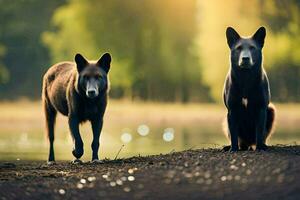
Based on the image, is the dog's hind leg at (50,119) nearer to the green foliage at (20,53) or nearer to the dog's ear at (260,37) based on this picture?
the dog's ear at (260,37)

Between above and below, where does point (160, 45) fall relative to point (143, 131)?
above

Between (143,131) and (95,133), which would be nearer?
(95,133)

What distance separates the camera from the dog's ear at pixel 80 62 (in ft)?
48.8

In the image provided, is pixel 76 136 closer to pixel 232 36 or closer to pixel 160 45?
pixel 232 36

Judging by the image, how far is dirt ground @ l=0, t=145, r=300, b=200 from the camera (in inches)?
417

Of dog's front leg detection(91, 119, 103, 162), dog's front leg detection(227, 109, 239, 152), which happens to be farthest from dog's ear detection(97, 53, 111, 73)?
dog's front leg detection(227, 109, 239, 152)

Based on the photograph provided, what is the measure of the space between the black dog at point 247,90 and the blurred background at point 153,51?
35057 millimetres

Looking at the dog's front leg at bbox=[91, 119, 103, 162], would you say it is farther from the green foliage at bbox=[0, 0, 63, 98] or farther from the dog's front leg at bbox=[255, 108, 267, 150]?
the green foliage at bbox=[0, 0, 63, 98]

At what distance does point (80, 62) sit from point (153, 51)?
174 ft

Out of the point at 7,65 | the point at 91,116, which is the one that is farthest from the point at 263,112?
the point at 7,65

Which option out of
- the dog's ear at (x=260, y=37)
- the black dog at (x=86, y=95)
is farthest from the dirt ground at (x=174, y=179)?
the dog's ear at (x=260, y=37)

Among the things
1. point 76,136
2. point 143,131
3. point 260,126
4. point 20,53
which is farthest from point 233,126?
point 20,53

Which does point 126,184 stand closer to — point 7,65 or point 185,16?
point 185,16

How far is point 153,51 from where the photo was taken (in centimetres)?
6794
